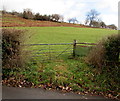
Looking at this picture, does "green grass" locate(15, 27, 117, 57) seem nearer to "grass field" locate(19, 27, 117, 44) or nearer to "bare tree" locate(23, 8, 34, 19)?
"grass field" locate(19, 27, 117, 44)

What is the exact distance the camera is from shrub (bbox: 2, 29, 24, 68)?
202 inches

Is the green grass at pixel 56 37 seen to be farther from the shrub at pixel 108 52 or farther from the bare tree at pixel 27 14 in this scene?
the bare tree at pixel 27 14

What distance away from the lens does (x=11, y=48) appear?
5.19 m

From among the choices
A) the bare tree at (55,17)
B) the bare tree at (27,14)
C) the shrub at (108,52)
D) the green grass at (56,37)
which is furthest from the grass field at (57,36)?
the bare tree at (55,17)

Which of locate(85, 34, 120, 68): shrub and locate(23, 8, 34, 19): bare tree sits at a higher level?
locate(23, 8, 34, 19): bare tree

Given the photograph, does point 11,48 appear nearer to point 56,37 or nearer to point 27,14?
point 56,37

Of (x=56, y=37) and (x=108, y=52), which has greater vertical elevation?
(x=56, y=37)

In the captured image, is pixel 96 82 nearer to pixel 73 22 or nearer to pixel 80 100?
pixel 80 100

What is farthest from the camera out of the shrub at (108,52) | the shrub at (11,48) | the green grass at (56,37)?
the green grass at (56,37)

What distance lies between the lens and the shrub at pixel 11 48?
514 cm

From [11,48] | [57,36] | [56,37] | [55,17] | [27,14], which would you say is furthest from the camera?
[55,17]

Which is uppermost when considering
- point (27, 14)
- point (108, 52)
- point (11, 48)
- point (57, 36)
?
point (27, 14)

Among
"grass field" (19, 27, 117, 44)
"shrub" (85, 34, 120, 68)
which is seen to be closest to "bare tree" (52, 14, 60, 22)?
"grass field" (19, 27, 117, 44)

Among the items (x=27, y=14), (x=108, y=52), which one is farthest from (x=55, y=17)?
(x=108, y=52)
